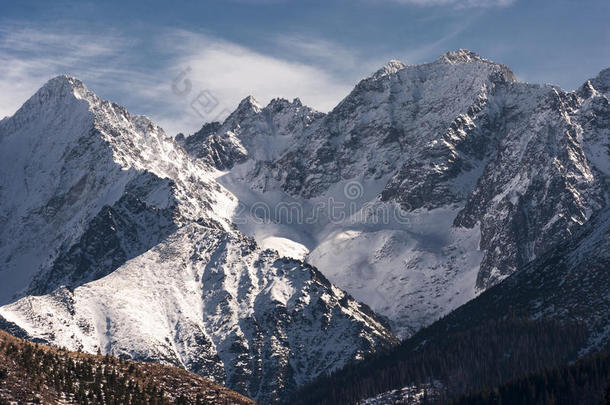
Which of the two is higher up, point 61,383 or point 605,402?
point 61,383

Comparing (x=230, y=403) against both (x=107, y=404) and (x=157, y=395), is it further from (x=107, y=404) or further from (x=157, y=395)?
(x=107, y=404)

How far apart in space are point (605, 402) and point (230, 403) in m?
56.3

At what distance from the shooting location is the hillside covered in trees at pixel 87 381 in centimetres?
14850

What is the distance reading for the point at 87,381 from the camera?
6225 inches

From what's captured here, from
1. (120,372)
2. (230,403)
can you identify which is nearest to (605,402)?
(230,403)

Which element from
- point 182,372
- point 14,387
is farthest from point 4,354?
point 182,372

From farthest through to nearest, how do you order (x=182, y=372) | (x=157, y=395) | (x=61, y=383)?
(x=182, y=372)
(x=157, y=395)
(x=61, y=383)

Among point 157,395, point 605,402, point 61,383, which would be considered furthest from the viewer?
point 157,395

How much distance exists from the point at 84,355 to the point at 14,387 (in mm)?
26771

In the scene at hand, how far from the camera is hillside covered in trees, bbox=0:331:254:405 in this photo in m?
148

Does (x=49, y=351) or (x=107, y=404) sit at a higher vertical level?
(x=49, y=351)

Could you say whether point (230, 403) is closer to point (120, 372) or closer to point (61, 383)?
point (120, 372)

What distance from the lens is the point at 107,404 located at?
15325cm

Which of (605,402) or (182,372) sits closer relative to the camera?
(605,402)
